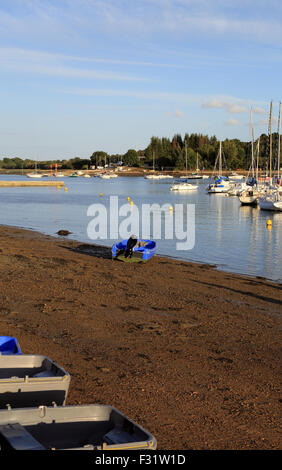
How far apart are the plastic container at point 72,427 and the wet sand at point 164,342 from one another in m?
1.38

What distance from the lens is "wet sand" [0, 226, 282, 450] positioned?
775 centimetres

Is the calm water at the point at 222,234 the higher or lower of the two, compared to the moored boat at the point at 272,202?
lower

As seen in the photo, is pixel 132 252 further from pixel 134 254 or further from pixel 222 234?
pixel 222 234

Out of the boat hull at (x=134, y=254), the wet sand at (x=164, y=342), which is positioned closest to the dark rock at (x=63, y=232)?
the boat hull at (x=134, y=254)

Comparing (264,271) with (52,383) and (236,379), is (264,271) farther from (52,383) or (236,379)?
(52,383)

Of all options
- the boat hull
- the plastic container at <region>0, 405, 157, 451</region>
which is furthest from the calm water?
the plastic container at <region>0, 405, 157, 451</region>

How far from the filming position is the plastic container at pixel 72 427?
539 centimetres

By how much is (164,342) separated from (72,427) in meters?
5.95

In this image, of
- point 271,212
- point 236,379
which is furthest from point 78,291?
point 271,212

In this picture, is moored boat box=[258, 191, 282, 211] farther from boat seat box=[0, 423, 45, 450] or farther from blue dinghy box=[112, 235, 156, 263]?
boat seat box=[0, 423, 45, 450]

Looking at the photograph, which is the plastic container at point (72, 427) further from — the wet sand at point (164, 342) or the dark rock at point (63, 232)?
the dark rock at point (63, 232)

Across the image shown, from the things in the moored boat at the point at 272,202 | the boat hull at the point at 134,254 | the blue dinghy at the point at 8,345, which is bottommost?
the boat hull at the point at 134,254

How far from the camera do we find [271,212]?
5797cm
